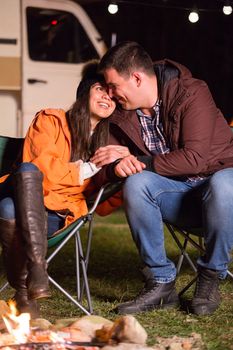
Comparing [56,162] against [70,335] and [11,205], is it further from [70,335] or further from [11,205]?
[70,335]

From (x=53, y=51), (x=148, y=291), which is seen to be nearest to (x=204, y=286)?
(x=148, y=291)

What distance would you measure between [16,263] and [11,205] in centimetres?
24

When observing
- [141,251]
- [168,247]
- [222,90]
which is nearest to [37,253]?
[141,251]

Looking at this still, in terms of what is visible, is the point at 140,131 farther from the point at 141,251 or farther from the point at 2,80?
the point at 2,80

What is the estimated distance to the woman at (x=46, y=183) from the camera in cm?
A: 372

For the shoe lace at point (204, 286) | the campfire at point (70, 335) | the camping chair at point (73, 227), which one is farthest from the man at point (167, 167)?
the campfire at point (70, 335)

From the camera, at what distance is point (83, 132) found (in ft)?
13.5

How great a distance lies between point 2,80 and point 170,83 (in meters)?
4.05

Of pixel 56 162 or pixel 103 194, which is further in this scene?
pixel 103 194

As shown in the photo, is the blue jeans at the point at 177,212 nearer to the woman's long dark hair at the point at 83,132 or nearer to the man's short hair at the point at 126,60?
the woman's long dark hair at the point at 83,132

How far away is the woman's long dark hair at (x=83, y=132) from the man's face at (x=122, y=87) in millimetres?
117

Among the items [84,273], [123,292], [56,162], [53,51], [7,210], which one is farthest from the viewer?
[53,51]

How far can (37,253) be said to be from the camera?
370 centimetres

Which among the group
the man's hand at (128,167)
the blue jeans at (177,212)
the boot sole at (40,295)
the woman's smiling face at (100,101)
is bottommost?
the boot sole at (40,295)
